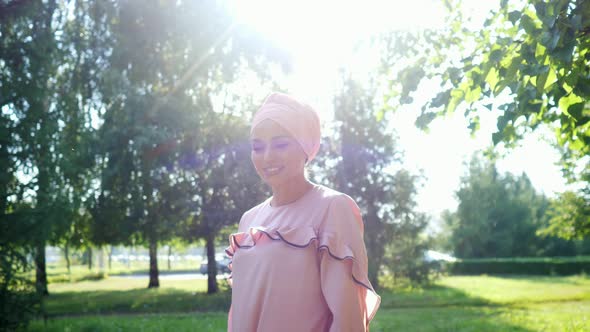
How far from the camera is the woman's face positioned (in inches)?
90.5

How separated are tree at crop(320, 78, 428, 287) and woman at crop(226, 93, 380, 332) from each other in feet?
59.4

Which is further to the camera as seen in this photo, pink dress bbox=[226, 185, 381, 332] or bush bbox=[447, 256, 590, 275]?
bush bbox=[447, 256, 590, 275]

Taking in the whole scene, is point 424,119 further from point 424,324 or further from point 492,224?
point 492,224

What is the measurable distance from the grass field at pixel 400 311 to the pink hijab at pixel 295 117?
860 cm

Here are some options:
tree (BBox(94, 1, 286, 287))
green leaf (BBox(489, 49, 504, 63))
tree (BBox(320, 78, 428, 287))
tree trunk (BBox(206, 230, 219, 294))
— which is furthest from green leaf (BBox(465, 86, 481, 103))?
tree trunk (BBox(206, 230, 219, 294))

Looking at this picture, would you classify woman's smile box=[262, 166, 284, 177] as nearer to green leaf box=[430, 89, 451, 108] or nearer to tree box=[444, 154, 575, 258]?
green leaf box=[430, 89, 451, 108]

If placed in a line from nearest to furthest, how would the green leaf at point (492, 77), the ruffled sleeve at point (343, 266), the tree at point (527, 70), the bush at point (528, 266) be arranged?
the ruffled sleeve at point (343, 266), the tree at point (527, 70), the green leaf at point (492, 77), the bush at point (528, 266)

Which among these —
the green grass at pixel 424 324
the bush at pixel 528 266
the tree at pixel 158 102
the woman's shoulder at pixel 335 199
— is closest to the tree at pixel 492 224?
the bush at pixel 528 266

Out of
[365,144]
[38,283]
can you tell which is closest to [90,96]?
[38,283]

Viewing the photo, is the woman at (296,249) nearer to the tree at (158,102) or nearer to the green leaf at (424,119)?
the green leaf at (424,119)

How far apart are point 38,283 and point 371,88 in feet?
46.6

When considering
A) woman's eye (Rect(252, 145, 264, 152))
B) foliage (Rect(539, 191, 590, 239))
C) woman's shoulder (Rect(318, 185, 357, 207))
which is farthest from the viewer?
foliage (Rect(539, 191, 590, 239))

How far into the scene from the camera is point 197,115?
18.2m

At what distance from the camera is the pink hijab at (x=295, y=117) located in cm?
226
